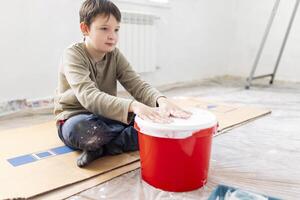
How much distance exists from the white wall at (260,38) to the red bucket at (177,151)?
95.0 inches

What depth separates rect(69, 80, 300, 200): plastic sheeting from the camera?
88 cm

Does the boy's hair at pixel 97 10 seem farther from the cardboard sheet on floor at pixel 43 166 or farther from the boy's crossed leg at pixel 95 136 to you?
the cardboard sheet on floor at pixel 43 166

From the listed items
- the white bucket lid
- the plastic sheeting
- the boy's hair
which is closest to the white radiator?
the plastic sheeting

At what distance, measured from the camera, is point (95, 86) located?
3.54ft

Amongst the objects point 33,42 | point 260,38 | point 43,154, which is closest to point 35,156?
point 43,154

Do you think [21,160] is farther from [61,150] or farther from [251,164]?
[251,164]

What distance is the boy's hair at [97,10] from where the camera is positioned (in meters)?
1.08

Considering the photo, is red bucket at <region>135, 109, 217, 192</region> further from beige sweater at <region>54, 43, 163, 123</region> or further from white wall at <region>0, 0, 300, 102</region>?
white wall at <region>0, 0, 300, 102</region>

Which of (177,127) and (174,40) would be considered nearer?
(177,127)

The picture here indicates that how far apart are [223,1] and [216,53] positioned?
496 mm

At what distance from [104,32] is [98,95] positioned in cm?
23

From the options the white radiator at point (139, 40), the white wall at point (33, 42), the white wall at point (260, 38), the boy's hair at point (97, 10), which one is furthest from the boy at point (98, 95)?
the white wall at point (260, 38)

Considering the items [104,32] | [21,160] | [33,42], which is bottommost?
[21,160]

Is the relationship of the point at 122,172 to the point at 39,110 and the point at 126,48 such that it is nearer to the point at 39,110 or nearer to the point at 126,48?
the point at 39,110
